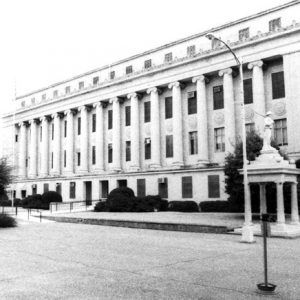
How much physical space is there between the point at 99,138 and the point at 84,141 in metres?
3.07

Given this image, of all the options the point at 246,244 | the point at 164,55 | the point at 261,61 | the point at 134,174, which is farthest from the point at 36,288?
the point at 164,55

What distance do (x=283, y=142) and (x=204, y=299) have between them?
30.1 meters

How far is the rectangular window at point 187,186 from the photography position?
40759 millimetres

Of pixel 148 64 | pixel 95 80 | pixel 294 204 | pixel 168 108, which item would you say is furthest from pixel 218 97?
pixel 294 204

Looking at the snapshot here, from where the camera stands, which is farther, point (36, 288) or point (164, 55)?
point (164, 55)

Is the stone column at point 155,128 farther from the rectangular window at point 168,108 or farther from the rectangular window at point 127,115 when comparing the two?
the rectangular window at point 127,115

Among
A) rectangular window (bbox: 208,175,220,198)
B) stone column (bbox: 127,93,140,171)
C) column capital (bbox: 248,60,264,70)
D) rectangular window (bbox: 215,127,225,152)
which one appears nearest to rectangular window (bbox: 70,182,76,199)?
stone column (bbox: 127,93,140,171)

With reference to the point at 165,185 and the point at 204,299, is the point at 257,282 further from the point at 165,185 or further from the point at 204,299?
the point at 165,185

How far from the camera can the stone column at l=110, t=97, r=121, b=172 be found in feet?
159

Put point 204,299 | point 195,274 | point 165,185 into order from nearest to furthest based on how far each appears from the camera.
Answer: point 204,299 → point 195,274 → point 165,185

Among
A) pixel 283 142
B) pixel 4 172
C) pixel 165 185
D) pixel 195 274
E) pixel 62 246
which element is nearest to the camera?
pixel 195 274

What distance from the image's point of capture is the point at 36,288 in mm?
8992

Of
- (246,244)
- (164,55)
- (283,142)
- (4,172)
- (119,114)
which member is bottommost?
(246,244)

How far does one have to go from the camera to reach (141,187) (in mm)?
44750
